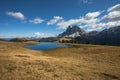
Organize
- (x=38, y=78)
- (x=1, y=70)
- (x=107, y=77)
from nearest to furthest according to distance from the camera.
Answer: (x=38, y=78)
(x=107, y=77)
(x=1, y=70)

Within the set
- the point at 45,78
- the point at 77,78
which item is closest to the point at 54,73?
the point at 45,78

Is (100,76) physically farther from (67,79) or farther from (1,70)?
(1,70)

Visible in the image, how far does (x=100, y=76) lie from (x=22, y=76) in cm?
1240

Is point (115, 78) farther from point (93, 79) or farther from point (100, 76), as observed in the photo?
point (93, 79)

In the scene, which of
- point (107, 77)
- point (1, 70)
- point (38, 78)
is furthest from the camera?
point (1, 70)

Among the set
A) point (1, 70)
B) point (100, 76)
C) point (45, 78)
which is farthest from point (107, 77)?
point (1, 70)

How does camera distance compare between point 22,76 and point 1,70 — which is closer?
point 22,76

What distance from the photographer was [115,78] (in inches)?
777

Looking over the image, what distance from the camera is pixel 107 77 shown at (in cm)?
2003

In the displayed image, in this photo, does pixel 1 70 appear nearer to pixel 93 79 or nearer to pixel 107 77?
pixel 93 79

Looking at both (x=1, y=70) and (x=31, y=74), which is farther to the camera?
(x=1, y=70)

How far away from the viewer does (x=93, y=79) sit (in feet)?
62.1

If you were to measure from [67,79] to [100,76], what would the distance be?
573 centimetres

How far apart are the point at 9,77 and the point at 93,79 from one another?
12609 mm
